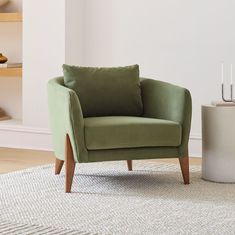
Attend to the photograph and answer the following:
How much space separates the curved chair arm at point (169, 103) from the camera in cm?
391

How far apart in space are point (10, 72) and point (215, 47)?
188cm

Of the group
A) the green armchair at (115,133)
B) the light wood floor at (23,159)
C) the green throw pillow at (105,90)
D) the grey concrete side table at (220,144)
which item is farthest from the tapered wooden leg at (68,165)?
the grey concrete side table at (220,144)

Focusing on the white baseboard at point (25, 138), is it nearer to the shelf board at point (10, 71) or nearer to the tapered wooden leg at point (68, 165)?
the shelf board at point (10, 71)

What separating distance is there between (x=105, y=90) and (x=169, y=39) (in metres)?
1.23

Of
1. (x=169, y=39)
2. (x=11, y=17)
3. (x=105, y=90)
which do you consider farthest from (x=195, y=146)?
(x=11, y=17)

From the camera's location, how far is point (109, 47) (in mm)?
5414

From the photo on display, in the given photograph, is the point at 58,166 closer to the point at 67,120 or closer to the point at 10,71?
the point at 67,120

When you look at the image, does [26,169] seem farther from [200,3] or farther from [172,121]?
[200,3]

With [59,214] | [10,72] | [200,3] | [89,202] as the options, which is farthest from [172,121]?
[10,72]

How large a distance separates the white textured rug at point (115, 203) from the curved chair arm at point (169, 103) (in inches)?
13.7

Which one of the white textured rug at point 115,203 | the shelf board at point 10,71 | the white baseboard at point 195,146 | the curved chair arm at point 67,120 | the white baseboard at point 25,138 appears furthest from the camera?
the shelf board at point 10,71

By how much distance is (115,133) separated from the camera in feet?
12.2

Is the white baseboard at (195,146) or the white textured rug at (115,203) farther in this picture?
the white baseboard at (195,146)

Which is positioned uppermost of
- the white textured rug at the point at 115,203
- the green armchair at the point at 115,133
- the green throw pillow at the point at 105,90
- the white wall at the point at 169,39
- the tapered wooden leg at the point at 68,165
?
the white wall at the point at 169,39
